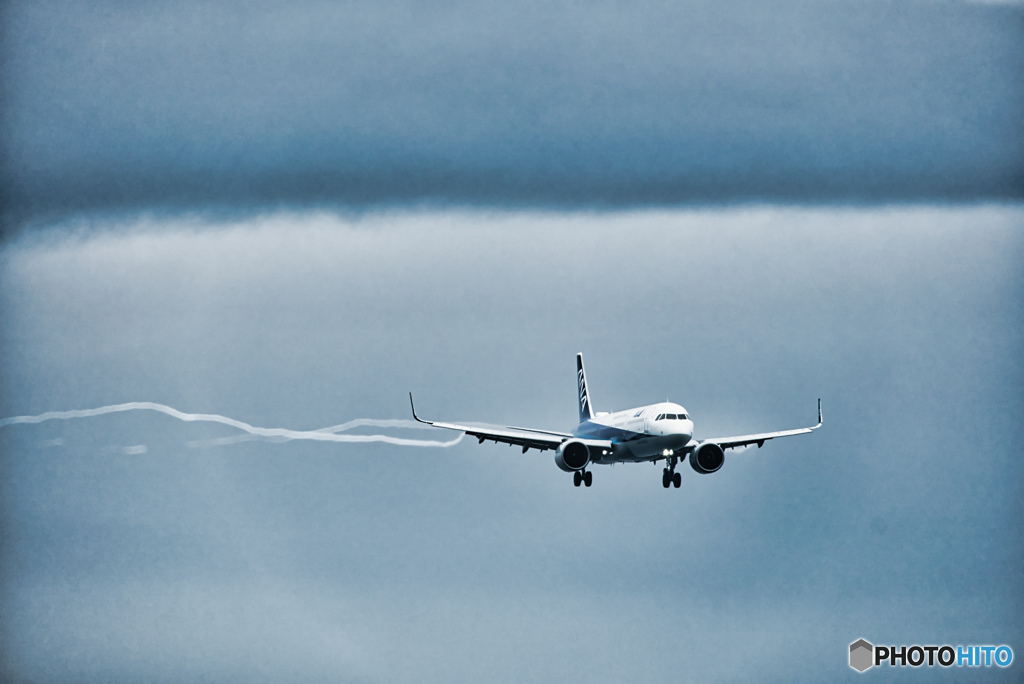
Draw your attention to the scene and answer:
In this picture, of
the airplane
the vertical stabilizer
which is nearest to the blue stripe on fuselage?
the airplane

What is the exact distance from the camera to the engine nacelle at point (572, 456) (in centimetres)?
4125

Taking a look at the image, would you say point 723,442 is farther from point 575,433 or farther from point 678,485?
point 575,433

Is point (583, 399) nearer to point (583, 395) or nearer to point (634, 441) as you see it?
point (583, 395)

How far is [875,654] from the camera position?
1745 inches

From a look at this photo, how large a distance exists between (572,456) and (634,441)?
2.66 meters

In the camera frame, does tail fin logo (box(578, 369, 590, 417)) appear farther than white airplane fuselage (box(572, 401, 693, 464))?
Yes

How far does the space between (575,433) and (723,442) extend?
739 centimetres

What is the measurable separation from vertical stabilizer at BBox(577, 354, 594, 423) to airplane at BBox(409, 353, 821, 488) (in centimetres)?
1128

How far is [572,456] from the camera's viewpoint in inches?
1629

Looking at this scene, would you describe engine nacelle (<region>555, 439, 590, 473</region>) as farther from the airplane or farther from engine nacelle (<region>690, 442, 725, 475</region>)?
engine nacelle (<region>690, 442, 725, 475</region>)

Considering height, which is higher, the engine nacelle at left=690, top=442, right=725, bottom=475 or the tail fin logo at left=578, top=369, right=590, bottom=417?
the tail fin logo at left=578, top=369, right=590, bottom=417

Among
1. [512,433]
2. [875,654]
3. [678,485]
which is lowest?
[875,654]

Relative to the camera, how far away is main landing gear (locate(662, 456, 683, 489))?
41938 mm

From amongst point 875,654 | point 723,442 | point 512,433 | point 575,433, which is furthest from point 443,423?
point 875,654
